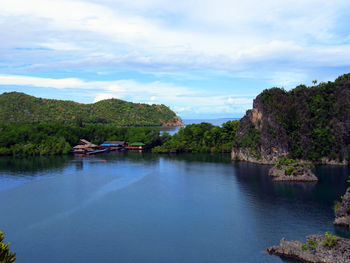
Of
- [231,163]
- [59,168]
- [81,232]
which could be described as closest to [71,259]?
[81,232]

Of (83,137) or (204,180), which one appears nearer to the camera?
(204,180)

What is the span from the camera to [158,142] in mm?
117625

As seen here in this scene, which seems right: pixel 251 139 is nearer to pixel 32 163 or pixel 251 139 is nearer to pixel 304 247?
pixel 32 163

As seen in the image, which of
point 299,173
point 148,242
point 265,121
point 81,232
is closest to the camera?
point 148,242

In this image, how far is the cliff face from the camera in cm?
7694

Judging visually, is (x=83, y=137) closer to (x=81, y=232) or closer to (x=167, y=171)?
(x=167, y=171)

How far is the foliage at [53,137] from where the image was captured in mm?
100875

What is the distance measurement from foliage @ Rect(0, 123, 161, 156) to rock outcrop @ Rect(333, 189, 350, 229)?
8063cm

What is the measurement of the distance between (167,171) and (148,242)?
4005 centimetres

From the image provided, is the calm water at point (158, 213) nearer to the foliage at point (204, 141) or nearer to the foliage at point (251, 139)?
the foliage at point (251, 139)

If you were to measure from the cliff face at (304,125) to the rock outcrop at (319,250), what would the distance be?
167 feet

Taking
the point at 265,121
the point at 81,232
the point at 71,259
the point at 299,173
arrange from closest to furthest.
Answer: the point at 71,259 → the point at 81,232 → the point at 299,173 → the point at 265,121

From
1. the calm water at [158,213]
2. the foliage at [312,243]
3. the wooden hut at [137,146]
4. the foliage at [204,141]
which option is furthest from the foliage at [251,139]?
the foliage at [312,243]

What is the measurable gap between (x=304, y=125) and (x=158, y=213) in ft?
158
